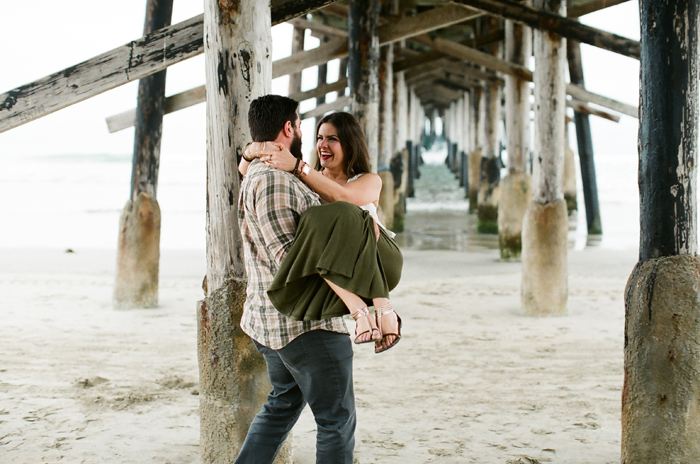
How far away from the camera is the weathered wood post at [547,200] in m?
5.41

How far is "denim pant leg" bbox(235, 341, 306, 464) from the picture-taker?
80.3 inches

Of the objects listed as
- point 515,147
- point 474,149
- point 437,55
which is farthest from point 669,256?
point 474,149

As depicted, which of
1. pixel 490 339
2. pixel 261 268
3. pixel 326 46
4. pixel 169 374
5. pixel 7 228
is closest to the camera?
pixel 261 268

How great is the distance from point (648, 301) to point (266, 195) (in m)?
1.44

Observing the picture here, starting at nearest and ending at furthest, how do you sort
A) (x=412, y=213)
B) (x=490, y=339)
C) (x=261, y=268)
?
(x=261, y=268)
(x=490, y=339)
(x=412, y=213)

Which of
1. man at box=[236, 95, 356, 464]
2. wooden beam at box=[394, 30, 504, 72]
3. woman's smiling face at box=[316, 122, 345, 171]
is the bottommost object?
man at box=[236, 95, 356, 464]

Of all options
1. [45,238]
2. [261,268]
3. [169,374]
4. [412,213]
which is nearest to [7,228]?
[45,238]

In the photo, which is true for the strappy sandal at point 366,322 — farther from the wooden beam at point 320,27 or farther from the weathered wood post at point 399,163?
the weathered wood post at point 399,163

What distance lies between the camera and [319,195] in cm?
199

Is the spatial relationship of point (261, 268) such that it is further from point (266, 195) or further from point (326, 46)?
point (326, 46)

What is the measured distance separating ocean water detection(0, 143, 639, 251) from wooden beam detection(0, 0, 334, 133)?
651 centimetres

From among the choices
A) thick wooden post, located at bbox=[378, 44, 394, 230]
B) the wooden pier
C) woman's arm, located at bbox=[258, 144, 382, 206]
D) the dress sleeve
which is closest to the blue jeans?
the dress sleeve

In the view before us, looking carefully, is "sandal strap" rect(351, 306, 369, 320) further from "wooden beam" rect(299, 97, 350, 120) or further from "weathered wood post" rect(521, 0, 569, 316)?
"wooden beam" rect(299, 97, 350, 120)

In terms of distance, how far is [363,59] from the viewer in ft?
21.7
